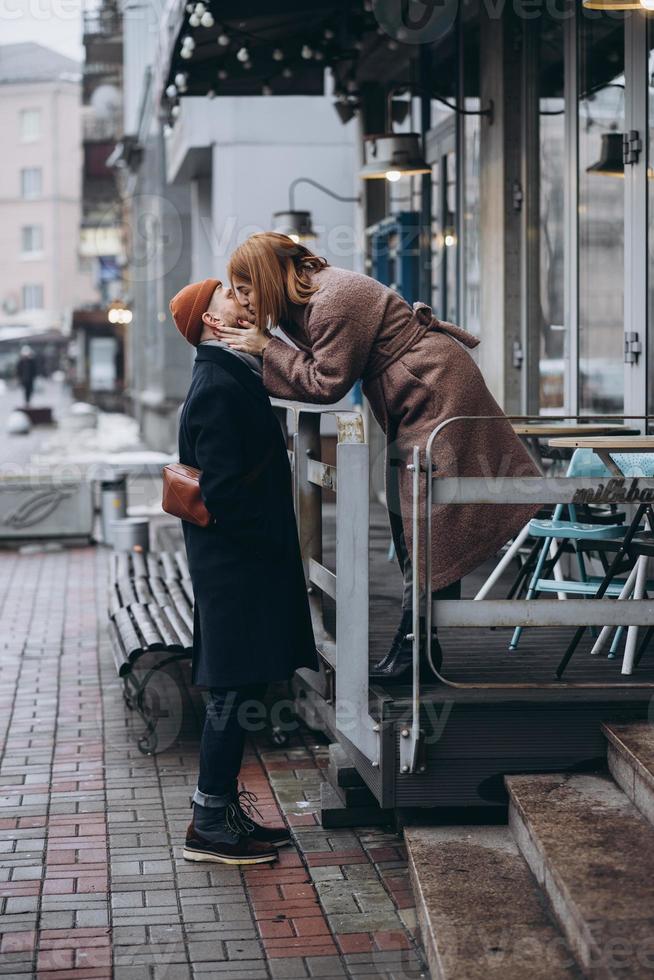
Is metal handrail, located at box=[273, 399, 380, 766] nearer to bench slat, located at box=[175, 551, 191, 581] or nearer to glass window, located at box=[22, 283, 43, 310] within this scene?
bench slat, located at box=[175, 551, 191, 581]

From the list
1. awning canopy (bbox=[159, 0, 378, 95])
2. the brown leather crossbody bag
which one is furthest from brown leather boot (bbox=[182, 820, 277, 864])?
awning canopy (bbox=[159, 0, 378, 95])

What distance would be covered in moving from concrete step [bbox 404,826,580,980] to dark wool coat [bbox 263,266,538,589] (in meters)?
0.86

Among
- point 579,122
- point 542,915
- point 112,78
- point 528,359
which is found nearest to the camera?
point 542,915

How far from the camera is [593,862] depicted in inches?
161

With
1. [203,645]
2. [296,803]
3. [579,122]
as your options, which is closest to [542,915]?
[203,645]

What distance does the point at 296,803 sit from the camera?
→ 19.3ft

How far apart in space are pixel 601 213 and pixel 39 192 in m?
82.4

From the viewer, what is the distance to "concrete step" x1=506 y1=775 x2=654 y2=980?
3.61 m

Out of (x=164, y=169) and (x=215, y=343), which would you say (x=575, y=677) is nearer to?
(x=215, y=343)

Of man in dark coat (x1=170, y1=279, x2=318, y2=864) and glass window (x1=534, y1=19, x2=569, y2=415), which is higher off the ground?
glass window (x1=534, y1=19, x2=569, y2=415)

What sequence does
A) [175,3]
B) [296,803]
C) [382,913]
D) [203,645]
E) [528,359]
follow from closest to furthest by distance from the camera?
[382,913], [203,645], [296,803], [528,359], [175,3]

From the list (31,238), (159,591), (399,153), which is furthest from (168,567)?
(31,238)

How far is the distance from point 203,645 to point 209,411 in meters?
0.82

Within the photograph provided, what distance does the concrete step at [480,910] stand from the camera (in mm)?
3822
